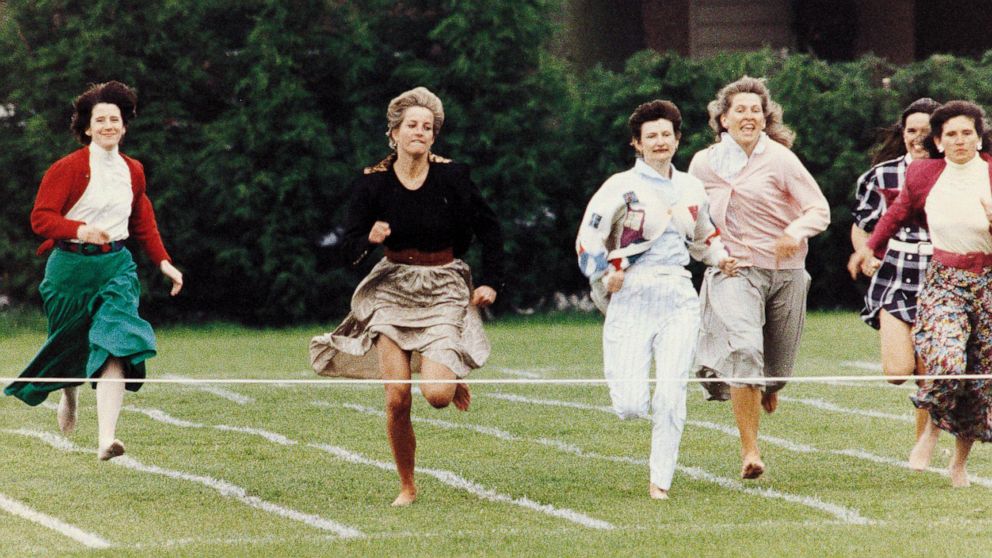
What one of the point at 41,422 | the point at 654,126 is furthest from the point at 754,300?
the point at 41,422

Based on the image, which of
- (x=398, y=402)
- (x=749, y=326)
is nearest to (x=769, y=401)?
(x=749, y=326)

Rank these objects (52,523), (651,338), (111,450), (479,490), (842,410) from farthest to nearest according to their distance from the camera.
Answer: (842,410) < (479,490) < (651,338) < (111,450) < (52,523)

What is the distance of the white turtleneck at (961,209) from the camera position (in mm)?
9211

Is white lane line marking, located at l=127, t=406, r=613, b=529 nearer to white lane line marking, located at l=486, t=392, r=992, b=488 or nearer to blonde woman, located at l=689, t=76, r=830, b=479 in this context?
blonde woman, located at l=689, t=76, r=830, b=479

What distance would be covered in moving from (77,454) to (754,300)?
4025mm

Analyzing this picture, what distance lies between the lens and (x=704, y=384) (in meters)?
10.3

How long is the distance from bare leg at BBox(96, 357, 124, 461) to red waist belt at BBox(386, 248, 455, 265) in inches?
60.4

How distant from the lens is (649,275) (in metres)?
9.30

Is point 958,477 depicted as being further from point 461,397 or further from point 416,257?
Answer: point 416,257

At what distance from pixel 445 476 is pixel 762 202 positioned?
7.31ft

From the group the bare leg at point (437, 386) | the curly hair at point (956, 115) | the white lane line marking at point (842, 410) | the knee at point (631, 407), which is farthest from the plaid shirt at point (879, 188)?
the bare leg at point (437, 386)

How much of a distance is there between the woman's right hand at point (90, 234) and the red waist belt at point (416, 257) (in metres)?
1.49

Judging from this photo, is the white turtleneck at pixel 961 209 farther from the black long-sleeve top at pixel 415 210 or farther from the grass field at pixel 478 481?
the black long-sleeve top at pixel 415 210

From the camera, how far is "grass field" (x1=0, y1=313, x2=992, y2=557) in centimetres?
796
